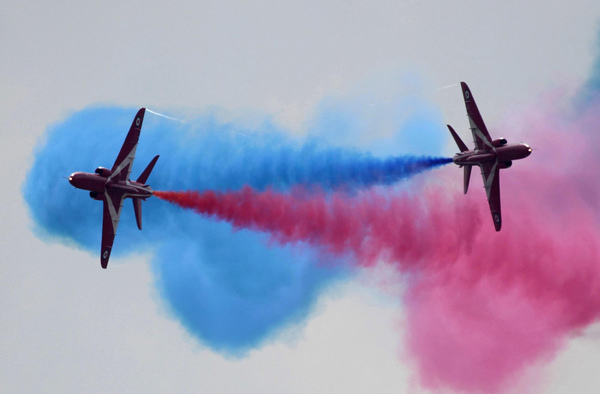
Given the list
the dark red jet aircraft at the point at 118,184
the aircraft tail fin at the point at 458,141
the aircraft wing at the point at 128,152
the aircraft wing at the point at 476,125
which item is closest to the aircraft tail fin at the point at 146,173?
the dark red jet aircraft at the point at 118,184

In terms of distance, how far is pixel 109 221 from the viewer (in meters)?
85.0

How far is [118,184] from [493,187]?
2157 centimetres

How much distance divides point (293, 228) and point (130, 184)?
10294 millimetres

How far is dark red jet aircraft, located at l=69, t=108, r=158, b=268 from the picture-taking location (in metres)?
82.7

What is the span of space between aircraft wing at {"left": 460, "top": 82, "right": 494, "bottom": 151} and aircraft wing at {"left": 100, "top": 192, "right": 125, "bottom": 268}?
67.2 feet

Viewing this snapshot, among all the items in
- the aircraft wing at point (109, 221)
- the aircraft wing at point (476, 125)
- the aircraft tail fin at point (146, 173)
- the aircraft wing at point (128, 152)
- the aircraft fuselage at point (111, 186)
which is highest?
the aircraft wing at point (476, 125)

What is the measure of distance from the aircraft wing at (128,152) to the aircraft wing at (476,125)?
18732 mm

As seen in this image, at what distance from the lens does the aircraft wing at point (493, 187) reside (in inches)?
3287

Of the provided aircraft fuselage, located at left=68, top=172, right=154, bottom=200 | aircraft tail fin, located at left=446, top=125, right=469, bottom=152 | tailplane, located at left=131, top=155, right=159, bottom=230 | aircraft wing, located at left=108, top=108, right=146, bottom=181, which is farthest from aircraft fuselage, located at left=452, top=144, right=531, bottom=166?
aircraft wing, located at left=108, top=108, right=146, bottom=181

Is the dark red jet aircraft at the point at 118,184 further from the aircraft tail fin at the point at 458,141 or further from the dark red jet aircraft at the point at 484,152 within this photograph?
the dark red jet aircraft at the point at 484,152

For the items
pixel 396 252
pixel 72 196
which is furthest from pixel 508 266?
pixel 72 196

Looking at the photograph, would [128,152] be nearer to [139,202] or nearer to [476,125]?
[139,202]

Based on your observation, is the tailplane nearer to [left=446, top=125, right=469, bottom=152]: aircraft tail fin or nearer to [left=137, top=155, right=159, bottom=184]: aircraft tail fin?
[left=137, top=155, right=159, bottom=184]: aircraft tail fin

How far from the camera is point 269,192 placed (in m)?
86.9
